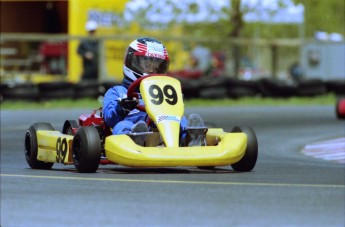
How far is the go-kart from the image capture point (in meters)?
8.52

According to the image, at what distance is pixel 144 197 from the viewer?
721cm

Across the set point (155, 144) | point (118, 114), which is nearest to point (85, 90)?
point (118, 114)

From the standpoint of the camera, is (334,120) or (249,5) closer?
(334,120)

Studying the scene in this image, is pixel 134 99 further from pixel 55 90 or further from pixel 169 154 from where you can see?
pixel 55 90

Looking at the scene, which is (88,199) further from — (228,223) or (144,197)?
(228,223)

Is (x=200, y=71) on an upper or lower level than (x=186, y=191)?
lower

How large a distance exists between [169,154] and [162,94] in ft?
2.43

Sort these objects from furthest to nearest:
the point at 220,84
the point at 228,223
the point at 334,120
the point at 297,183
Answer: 1. the point at 220,84
2. the point at 334,120
3. the point at 297,183
4. the point at 228,223

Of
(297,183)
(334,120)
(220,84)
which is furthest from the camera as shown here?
(220,84)

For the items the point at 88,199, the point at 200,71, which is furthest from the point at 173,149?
the point at 200,71

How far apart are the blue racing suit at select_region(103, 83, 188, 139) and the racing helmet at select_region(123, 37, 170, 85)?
25 centimetres

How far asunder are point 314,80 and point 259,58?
5390mm

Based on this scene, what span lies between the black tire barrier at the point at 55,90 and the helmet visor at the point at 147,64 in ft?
42.9

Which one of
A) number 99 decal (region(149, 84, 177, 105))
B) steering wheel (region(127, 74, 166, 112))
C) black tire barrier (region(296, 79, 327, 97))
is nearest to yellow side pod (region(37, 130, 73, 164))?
steering wheel (region(127, 74, 166, 112))
